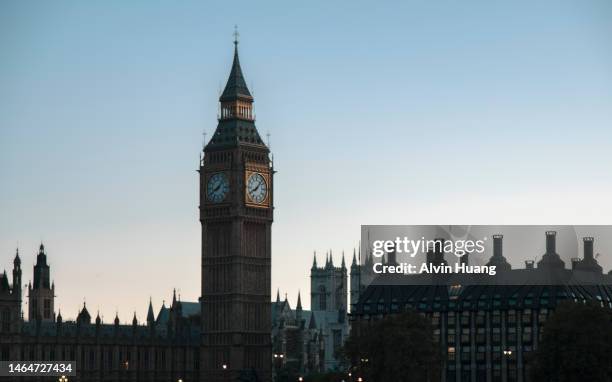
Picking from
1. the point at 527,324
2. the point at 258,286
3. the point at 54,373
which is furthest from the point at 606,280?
the point at 54,373

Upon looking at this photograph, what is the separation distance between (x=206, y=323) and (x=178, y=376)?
7225mm

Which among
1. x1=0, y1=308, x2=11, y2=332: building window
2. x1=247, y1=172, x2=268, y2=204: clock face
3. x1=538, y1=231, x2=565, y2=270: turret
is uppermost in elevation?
x1=247, y1=172, x2=268, y2=204: clock face

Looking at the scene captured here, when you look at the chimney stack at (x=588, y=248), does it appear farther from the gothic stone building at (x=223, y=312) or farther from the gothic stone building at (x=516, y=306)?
the gothic stone building at (x=223, y=312)

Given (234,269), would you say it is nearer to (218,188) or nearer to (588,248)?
(218,188)

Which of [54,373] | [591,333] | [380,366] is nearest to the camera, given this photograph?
[591,333]

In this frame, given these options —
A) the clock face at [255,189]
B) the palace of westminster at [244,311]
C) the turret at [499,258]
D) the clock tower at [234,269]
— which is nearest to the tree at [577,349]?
the palace of westminster at [244,311]

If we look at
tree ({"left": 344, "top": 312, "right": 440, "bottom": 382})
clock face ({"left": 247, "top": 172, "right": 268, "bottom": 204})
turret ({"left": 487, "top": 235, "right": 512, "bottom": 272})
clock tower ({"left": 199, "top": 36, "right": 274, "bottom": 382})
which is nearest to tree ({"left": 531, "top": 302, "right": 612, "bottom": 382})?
tree ({"left": 344, "top": 312, "right": 440, "bottom": 382})

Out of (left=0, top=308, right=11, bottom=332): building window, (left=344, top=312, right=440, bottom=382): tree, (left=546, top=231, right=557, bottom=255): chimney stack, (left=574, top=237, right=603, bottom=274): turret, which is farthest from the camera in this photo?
(left=574, top=237, right=603, bottom=274): turret

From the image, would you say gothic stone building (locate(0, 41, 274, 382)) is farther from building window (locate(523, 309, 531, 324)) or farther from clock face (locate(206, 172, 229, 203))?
building window (locate(523, 309, 531, 324))

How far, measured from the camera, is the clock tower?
195625mm

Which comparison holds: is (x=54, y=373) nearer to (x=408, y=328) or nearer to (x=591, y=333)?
(x=408, y=328)

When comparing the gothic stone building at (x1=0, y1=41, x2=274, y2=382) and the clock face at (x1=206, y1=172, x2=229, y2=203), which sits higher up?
the clock face at (x1=206, y1=172, x2=229, y2=203)

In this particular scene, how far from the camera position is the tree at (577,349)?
150 m

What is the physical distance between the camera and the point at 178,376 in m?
196
